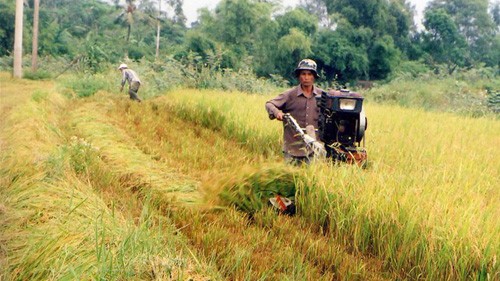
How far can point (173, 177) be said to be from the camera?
5.18 meters

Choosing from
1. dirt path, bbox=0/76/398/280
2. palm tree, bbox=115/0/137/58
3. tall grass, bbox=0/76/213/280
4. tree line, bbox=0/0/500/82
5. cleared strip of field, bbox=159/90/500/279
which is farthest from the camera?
palm tree, bbox=115/0/137/58

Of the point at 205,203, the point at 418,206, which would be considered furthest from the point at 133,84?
the point at 418,206

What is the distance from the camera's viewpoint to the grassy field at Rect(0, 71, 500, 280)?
9.16 feet

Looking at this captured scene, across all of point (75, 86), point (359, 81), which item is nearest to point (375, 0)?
point (359, 81)

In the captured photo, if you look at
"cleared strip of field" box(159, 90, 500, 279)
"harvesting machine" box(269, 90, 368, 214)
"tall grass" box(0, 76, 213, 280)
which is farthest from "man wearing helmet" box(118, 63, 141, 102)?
"harvesting machine" box(269, 90, 368, 214)

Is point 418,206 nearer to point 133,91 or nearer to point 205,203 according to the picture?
point 205,203

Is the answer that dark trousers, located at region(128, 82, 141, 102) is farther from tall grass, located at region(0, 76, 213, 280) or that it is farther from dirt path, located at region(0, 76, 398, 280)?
tall grass, located at region(0, 76, 213, 280)

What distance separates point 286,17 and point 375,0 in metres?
6.84

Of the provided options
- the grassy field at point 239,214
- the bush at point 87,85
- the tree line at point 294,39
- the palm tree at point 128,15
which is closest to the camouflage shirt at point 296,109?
the grassy field at point 239,214

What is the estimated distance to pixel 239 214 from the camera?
3.98 m

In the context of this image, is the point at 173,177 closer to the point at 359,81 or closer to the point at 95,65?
the point at 95,65

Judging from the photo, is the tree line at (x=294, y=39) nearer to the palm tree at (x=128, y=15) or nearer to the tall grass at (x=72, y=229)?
the palm tree at (x=128, y=15)

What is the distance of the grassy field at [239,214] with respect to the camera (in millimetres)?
2793

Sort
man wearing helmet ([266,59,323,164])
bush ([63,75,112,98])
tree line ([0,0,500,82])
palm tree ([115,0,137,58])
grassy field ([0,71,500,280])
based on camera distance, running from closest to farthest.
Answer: grassy field ([0,71,500,280])
man wearing helmet ([266,59,323,164])
bush ([63,75,112,98])
tree line ([0,0,500,82])
palm tree ([115,0,137,58])
